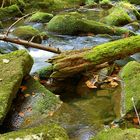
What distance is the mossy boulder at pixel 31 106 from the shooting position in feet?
18.9

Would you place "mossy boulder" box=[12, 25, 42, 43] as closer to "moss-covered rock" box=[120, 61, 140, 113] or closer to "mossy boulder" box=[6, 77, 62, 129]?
"mossy boulder" box=[6, 77, 62, 129]

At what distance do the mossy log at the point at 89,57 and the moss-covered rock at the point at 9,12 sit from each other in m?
8.32

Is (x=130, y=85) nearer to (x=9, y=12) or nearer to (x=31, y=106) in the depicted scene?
(x=31, y=106)

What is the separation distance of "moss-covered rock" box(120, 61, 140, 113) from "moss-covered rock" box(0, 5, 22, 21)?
9202 millimetres

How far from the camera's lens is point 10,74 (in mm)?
6016

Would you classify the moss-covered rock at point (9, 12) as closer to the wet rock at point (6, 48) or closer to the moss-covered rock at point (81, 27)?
the moss-covered rock at point (81, 27)

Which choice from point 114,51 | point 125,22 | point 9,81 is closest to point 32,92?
point 9,81

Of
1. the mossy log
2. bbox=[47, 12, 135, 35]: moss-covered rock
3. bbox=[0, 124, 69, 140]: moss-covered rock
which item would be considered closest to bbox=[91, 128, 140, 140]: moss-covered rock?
bbox=[0, 124, 69, 140]: moss-covered rock

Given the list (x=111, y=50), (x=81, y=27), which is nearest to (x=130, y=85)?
(x=111, y=50)

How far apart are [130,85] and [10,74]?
2144 millimetres

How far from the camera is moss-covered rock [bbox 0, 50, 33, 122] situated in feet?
17.7

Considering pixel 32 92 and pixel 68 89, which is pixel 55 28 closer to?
pixel 68 89

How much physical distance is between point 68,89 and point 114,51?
4.31 ft

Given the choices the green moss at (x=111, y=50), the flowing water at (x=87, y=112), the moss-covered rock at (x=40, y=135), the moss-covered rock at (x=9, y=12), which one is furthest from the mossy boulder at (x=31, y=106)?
the moss-covered rock at (x=9, y=12)
